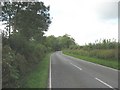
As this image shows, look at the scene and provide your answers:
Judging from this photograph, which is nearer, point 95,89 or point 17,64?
point 95,89

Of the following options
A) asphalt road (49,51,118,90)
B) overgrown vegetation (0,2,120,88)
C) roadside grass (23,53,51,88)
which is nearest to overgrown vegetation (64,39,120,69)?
overgrown vegetation (0,2,120,88)

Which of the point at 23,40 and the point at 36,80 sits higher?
the point at 23,40

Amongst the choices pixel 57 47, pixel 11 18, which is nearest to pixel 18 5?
pixel 11 18

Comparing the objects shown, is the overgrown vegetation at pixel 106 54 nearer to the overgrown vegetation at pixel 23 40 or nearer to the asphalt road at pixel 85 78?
the overgrown vegetation at pixel 23 40

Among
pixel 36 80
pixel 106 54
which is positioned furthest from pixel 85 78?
pixel 106 54

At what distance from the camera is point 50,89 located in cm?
1512

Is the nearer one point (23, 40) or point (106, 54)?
point (23, 40)

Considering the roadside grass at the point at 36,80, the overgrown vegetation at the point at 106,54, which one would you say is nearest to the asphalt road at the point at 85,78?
the roadside grass at the point at 36,80

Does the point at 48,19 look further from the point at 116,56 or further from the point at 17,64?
the point at 17,64

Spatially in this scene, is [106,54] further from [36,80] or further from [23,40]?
[36,80]

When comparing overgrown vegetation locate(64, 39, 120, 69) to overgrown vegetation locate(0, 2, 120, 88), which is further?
overgrown vegetation locate(64, 39, 120, 69)

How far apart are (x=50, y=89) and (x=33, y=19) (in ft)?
57.7

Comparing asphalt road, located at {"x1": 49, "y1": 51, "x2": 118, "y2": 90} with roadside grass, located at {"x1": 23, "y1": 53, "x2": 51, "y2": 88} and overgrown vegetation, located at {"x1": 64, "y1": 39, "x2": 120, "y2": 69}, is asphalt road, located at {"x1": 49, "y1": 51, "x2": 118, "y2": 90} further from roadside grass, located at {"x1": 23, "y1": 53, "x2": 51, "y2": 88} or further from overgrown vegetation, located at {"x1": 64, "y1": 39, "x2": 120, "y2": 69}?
overgrown vegetation, located at {"x1": 64, "y1": 39, "x2": 120, "y2": 69}

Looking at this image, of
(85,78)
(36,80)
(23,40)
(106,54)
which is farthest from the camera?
(106,54)
